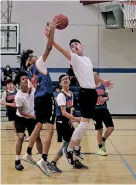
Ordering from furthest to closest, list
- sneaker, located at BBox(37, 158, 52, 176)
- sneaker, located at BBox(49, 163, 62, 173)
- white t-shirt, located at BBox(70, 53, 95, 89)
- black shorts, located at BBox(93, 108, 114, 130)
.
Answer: black shorts, located at BBox(93, 108, 114, 130) < sneaker, located at BBox(49, 163, 62, 173) < white t-shirt, located at BBox(70, 53, 95, 89) < sneaker, located at BBox(37, 158, 52, 176)

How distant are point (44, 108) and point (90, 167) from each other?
126cm

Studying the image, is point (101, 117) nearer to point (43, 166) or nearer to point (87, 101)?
point (87, 101)

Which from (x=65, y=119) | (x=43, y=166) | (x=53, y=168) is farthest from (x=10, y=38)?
(x=43, y=166)

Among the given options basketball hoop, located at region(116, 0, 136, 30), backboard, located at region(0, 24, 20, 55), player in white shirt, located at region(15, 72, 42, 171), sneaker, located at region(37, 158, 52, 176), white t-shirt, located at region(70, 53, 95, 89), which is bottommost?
sneaker, located at region(37, 158, 52, 176)

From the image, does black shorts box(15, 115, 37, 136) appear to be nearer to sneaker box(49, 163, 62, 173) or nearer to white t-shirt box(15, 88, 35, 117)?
white t-shirt box(15, 88, 35, 117)

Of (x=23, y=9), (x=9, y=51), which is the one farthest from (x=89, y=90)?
(x=23, y=9)

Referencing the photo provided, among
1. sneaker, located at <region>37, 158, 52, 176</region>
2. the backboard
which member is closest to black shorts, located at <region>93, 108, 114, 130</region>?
sneaker, located at <region>37, 158, 52, 176</region>

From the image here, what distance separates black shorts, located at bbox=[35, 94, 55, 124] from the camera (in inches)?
202

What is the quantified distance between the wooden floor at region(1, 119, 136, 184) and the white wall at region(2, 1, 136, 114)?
18.9ft

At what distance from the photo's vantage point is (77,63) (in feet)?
16.9

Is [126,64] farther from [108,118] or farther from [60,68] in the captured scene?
[108,118]

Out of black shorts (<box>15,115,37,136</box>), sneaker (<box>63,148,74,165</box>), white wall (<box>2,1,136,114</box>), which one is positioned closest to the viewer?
sneaker (<box>63,148,74,165</box>)

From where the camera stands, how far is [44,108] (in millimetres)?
5148

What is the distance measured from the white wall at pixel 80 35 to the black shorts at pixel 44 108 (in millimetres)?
8988
